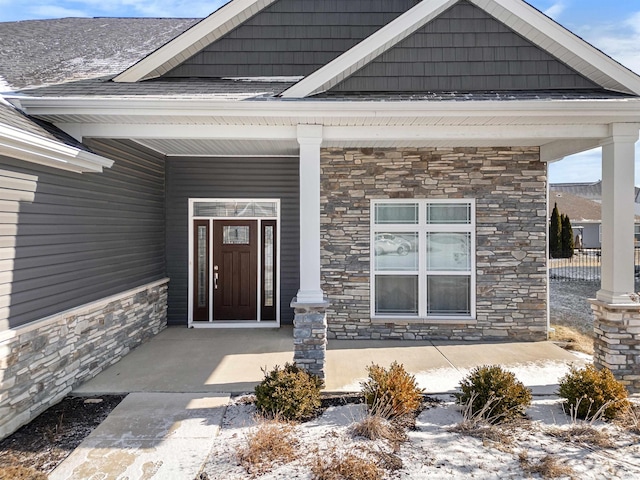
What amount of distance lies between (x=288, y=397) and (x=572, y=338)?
5.36 metres

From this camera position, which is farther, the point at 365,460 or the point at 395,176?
the point at 395,176

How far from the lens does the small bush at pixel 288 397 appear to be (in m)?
A: 3.77

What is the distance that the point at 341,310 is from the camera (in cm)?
657

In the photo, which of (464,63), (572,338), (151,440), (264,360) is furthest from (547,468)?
(464,63)

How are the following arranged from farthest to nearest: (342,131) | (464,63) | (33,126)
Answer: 1. (464,63)
2. (342,131)
3. (33,126)

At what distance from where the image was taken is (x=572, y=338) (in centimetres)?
652

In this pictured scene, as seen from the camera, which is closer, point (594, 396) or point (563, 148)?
point (594, 396)

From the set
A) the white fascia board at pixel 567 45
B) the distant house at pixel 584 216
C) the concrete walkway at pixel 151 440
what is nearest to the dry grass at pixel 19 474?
the concrete walkway at pixel 151 440

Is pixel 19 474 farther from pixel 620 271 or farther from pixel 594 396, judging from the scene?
pixel 620 271

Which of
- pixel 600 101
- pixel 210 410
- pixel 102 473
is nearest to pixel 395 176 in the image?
pixel 600 101

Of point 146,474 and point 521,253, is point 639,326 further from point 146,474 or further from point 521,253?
point 146,474

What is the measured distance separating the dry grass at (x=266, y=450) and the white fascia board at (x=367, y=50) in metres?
3.72

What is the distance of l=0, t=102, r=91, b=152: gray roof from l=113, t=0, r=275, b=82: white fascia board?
Result: 69.7 inches

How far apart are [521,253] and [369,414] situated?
4267 mm
